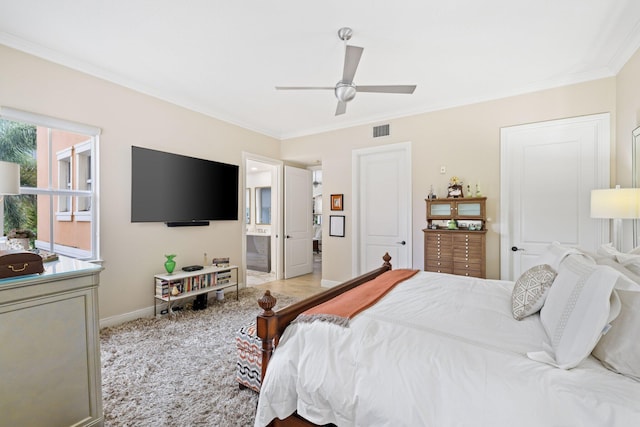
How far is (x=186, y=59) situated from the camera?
291cm

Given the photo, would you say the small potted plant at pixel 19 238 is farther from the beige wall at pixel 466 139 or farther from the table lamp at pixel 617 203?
the table lamp at pixel 617 203

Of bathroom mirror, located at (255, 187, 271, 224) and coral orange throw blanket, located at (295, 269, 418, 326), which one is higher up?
bathroom mirror, located at (255, 187, 271, 224)

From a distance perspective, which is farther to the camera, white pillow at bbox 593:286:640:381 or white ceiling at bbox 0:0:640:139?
white ceiling at bbox 0:0:640:139

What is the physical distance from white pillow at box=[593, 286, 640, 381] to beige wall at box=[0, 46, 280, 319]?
4016 millimetres


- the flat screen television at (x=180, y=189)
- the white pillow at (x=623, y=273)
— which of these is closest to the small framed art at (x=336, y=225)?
the flat screen television at (x=180, y=189)

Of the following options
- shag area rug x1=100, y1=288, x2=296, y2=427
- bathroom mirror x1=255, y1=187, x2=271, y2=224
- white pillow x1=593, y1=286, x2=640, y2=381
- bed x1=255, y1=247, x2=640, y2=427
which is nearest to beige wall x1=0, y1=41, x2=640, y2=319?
shag area rug x1=100, y1=288, x2=296, y2=427

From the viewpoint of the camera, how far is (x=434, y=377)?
1154 mm

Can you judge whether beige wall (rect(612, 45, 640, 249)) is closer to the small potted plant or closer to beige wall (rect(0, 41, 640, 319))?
beige wall (rect(0, 41, 640, 319))

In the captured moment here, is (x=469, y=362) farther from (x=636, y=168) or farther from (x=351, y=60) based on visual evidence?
(x=636, y=168)

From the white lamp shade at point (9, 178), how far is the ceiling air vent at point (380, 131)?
4021 mm

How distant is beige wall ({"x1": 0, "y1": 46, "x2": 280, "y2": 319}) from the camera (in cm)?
274

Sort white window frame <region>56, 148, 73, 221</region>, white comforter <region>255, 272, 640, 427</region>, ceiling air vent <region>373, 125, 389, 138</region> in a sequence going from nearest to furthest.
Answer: white comforter <region>255, 272, 640, 427</region> < white window frame <region>56, 148, 73, 221</region> < ceiling air vent <region>373, 125, 389, 138</region>

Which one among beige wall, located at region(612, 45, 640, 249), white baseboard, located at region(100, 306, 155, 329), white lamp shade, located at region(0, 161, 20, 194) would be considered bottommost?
white baseboard, located at region(100, 306, 155, 329)

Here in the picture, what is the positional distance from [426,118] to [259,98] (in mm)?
2333
